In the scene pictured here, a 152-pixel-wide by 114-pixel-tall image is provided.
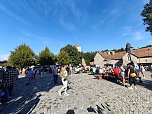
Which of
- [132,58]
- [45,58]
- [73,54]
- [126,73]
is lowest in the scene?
[126,73]

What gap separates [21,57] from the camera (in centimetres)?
5047

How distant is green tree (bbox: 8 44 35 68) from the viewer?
164ft

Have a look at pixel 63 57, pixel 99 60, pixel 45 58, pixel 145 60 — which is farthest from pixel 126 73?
pixel 63 57

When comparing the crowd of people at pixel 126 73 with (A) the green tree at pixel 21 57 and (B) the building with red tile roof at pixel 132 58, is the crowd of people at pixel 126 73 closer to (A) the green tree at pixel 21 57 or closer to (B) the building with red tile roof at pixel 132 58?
(B) the building with red tile roof at pixel 132 58

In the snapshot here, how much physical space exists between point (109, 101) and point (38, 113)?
3370mm

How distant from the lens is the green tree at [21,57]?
164ft

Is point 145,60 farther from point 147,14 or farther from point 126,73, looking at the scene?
point 126,73

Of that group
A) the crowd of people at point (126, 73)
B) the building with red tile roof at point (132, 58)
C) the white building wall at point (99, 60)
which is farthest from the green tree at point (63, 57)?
the crowd of people at point (126, 73)

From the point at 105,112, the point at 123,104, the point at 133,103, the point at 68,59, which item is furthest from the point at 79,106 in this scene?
the point at 68,59

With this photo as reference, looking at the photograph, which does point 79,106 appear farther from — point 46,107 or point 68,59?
point 68,59

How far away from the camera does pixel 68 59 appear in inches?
2913

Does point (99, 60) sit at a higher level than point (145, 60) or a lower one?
higher

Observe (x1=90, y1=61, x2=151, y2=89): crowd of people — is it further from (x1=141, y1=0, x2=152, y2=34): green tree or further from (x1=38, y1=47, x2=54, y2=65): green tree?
(x1=38, y1=47, x2=54, y2=65): green tree

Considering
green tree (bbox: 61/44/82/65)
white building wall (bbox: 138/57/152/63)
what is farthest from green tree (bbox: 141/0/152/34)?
green tree (bbox: 61/44/82/65)
